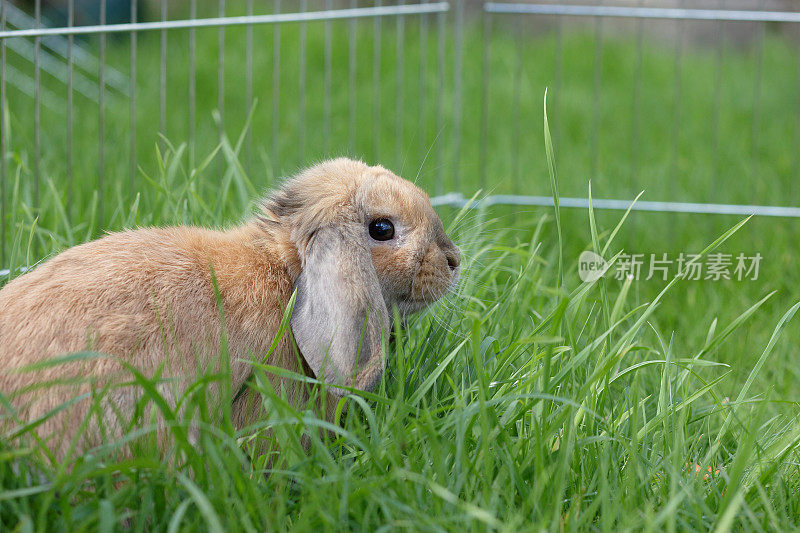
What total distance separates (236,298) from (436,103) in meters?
3.90

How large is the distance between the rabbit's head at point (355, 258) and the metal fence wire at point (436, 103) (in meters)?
0.83

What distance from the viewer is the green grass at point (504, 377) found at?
4.64 ft

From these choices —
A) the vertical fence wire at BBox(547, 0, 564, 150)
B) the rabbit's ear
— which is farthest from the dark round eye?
the vertical fence wire at BBox(547, 0, 564, 150)

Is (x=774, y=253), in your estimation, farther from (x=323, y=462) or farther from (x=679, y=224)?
(x=323, y=462)

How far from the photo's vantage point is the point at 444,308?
2.16 meters

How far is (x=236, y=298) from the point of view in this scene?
69.5 inches

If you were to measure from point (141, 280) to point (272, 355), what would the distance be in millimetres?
295

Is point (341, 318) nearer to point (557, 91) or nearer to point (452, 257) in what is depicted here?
point (452, 257)

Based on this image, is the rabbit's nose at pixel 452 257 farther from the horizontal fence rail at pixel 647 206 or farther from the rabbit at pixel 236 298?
the horizontal fence rail at pixel 647 206

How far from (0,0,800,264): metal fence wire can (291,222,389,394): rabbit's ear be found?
104 cm

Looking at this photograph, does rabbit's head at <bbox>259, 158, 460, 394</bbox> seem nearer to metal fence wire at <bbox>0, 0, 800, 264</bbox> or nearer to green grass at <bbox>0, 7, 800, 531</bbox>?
green grass at <bbox>0, 7, 800, 531</bbox>

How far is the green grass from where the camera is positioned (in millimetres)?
1415

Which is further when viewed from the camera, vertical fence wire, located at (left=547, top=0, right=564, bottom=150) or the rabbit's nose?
vertical fence wire, located at (left=547, top=0, right=564, bottom=150)

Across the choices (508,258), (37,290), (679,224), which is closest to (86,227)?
(37,290)
